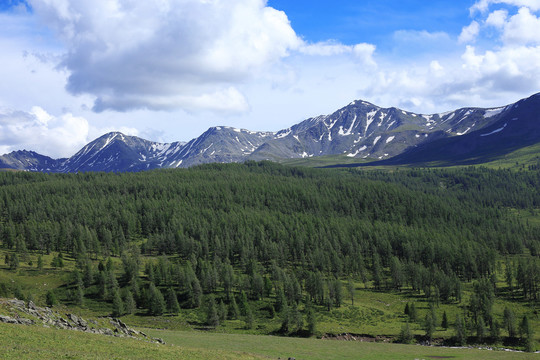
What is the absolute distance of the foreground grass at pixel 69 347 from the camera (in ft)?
109

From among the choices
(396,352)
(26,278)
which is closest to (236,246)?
(26,278)

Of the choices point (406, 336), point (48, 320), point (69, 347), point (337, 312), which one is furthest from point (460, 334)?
point (48, 320)

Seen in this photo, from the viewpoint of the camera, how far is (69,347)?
3750cm

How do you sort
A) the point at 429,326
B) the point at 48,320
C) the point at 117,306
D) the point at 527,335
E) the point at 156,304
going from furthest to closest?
the point at 156,304, the point at 117,306, the point at 429,326, the point at 527,335, the point at 48,320

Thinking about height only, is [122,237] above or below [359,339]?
above

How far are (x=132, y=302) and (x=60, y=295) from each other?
94.7 feet

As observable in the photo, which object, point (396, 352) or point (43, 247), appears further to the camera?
point (43, 247)

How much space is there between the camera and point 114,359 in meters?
34.8

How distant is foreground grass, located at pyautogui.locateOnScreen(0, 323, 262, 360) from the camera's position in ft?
109

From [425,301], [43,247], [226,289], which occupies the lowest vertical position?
[425,301]

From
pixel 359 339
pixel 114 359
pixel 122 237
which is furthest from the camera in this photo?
pixel 122 237

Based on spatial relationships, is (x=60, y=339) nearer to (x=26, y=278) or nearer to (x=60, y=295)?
(x=60, y=295)

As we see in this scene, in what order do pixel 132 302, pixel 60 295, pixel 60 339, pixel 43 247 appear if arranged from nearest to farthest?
pixel 60 339 < pixel 132 302 < pixel 60 295 < pixel 43 247

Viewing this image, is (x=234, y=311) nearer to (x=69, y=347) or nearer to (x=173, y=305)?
(x=173, y=305)
